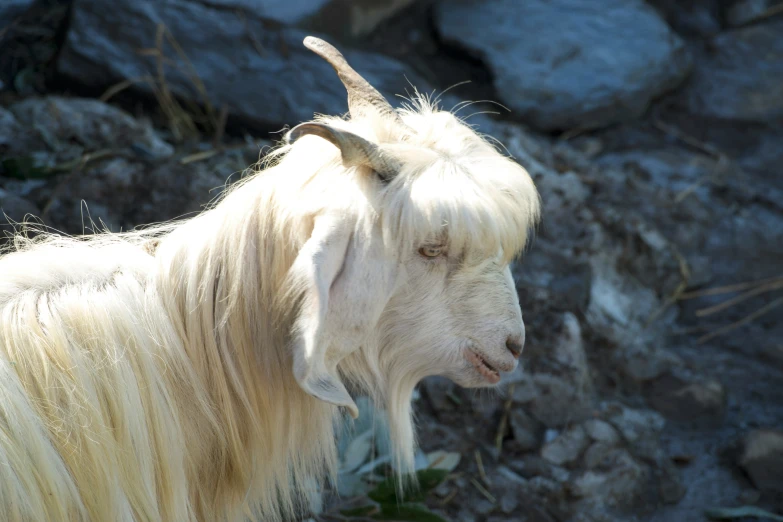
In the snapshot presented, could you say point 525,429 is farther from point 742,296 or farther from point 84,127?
point 84,127

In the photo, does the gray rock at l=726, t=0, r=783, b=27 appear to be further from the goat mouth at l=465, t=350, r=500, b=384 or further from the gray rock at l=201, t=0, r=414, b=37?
the goat mouth at l=465, t=350, r=500, b=384

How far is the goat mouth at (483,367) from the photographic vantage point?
231cm

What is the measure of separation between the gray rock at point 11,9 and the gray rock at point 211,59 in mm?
244

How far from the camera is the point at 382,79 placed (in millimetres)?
4840

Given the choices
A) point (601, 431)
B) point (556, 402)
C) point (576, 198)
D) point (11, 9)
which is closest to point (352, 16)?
point (576, 198)

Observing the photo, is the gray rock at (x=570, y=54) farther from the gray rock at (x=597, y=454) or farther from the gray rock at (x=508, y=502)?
the gray rock at (x=508, y=502)

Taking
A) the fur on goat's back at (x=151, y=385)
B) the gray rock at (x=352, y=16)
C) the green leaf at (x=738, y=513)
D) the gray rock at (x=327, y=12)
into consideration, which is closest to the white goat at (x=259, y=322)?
the fur on goat's back at (x=151, y=385)

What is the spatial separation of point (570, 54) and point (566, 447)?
9.79 ft

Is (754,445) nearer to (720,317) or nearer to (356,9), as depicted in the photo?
(720,317)

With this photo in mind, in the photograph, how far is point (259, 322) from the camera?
7.29ft

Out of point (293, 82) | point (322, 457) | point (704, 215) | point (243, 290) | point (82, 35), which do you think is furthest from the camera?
point (704, 215)

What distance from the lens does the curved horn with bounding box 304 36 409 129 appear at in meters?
2.38

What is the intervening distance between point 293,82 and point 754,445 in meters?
2.89

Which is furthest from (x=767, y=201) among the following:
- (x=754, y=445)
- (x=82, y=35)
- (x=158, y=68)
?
(x=82, y=35)
